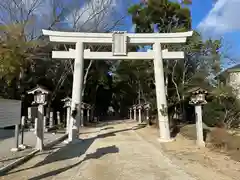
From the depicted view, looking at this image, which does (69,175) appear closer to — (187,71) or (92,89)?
(187,71)

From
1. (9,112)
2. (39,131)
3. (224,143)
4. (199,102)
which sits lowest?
(224,143)

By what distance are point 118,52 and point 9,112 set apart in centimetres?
1041

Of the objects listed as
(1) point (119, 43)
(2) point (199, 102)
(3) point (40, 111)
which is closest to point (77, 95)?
(1) point (119, 43)

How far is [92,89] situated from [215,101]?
1001 inches

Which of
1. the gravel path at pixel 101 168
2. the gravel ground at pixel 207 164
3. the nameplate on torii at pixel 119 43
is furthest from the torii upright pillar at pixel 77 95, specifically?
the gravel ground at pixel 207 164

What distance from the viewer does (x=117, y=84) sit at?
55.9 metres

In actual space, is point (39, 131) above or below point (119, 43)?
below

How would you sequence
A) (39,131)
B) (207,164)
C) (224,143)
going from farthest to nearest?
(224,143), (39,131), (207,164)

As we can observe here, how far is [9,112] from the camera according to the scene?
26.1 ft

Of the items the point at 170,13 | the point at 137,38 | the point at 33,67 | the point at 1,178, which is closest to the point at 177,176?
the point at 1,178

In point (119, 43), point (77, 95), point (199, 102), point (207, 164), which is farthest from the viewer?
point (119, 43)

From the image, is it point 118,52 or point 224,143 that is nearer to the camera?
point 224,143

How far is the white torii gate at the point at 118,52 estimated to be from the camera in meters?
17.1

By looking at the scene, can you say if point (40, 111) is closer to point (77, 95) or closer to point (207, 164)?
point (77, 95)
